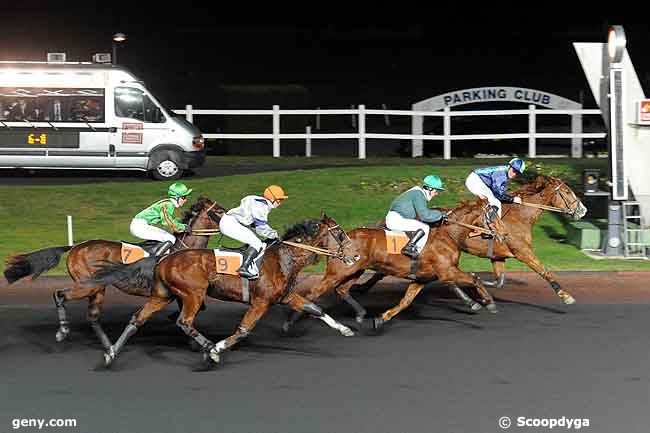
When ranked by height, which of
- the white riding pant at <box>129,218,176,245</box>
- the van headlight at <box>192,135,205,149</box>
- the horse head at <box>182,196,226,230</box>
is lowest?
the white riding pant at <box>129,218,176,245</box>

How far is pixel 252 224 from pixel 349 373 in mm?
1885

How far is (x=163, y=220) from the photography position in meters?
13.0

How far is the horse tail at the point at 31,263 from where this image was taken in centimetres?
1300

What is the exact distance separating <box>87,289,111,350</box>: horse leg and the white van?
1275 cm

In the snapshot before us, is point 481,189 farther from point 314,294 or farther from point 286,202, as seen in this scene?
point 286,202

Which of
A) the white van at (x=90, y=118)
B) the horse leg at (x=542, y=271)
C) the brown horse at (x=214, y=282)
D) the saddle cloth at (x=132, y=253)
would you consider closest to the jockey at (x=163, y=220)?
the saddle cloth at (x=132, y=253)

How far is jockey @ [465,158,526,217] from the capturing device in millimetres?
15812

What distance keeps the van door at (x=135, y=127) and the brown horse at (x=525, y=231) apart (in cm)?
1109

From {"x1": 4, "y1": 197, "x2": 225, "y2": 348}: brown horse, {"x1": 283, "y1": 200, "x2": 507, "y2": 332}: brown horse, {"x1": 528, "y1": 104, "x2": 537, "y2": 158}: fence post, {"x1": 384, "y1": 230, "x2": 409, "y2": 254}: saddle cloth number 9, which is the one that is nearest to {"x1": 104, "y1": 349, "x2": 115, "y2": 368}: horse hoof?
{"x1": 4, "y1": 197, "x2": 225, "y2": 348}: brown horse

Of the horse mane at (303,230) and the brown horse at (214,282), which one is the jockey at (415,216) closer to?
the brown horse at (214,282)

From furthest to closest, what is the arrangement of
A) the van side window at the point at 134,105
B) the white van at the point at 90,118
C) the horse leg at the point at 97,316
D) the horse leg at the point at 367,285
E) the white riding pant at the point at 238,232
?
the van side window at the point at 134,105, the white van at the point at 90,118, the horse leg at the point at 367,285, the horse leg at the point at 97,316, the white riding pant at the point at 238,232

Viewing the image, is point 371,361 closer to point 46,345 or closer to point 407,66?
point 46,345

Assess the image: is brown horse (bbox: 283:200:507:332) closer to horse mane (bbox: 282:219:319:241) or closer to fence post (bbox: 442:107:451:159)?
horse mane (bbox: 282:219:319:241)

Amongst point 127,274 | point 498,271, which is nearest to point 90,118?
point 498,271
